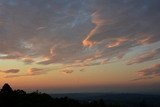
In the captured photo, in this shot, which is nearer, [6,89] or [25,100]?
[25,100]

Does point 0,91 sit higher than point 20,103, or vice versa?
point 0,91

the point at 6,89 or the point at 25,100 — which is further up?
the point at 6,89

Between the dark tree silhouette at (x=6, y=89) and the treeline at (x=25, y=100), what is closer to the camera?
the treeline at (x=25, y=100)

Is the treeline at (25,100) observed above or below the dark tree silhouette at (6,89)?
below

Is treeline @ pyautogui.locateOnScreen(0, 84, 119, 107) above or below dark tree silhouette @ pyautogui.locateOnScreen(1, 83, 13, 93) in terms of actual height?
below

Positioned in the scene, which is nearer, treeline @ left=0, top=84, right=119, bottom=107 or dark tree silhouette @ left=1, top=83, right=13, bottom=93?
treeline @ left=0, top=84, right=119, bottom=107

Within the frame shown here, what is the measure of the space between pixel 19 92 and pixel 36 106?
27.9 meters

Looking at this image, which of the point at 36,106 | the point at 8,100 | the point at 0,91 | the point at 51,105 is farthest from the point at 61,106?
the point at 0,91

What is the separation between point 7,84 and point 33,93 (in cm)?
1396

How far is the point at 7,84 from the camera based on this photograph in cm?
14600

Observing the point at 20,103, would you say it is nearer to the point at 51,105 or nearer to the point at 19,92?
the point at 51,105

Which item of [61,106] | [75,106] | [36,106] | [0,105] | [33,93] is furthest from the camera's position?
[33,93]

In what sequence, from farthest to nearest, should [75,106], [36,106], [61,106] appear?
[75,106]
[61,106]
[36,106]

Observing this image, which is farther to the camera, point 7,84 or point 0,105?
point 7,84
